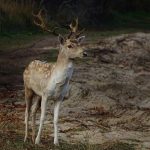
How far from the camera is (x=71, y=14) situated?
2908cm

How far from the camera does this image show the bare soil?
12.9 m

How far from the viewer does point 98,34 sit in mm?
27312

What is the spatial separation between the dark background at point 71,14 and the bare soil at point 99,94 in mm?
2506

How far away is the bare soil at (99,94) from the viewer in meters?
12.9

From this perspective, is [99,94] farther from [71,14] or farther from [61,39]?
[71,14]

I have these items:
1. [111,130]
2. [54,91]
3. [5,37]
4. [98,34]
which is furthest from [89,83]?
[98,34]

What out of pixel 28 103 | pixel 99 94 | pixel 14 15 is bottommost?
pixel 14 15

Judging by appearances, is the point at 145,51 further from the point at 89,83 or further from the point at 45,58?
the point at 89,83

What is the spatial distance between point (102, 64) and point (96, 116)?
6234 millimetres

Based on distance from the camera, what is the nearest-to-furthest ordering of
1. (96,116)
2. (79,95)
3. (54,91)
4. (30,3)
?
(54,91) → (96,116) → (79,95) → (30,3)

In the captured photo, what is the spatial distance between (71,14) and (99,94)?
43.3ft

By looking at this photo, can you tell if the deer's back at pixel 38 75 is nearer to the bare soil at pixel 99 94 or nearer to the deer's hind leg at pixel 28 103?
the deer's hind leg at pixel 28 103

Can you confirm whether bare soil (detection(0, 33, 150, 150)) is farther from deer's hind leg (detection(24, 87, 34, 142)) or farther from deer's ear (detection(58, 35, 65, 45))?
deer's ear (detection(58, 35, 65, 45))

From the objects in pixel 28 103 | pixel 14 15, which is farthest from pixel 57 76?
pixel 14 15
